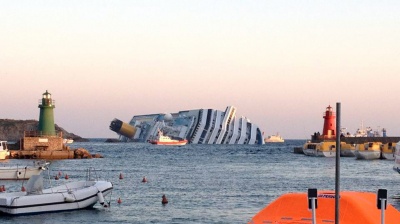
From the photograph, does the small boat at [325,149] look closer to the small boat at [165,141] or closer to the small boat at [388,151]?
the small boat at [388,151]

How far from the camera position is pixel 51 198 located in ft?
109

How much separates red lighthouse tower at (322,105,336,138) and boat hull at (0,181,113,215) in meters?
73.3

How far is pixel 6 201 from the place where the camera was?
32.4m

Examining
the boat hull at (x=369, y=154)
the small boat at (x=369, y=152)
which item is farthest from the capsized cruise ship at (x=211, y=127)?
the boat hull at (x=369, y=154)

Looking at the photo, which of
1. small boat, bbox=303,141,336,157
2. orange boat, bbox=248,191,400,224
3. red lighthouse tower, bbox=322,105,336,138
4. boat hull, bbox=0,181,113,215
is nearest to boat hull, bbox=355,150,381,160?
small boat, bbox=303,141,336,157

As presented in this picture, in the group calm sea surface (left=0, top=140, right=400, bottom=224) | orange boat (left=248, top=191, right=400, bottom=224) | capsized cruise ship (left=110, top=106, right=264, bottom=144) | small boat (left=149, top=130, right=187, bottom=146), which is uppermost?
capsized cruise ship (left=110, top=106, right=264, bottom=144)

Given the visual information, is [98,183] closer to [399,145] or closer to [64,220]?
[64,220]

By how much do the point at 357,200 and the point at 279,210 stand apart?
1.70m

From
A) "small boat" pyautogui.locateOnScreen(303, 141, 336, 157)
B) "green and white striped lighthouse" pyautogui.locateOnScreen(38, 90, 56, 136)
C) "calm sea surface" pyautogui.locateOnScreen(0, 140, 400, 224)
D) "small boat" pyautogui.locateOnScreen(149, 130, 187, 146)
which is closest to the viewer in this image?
"calm sea surface" pyautogui.locateOnScreen(0, 140, 400, 224)

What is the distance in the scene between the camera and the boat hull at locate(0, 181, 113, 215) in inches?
1277

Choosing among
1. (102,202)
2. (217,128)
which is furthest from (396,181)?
(217,128)

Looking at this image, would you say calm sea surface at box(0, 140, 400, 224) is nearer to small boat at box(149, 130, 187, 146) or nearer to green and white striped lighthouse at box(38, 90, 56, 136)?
green and white striped lighthouse at box(38, 90, 56, 136)

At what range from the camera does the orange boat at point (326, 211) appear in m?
16.4

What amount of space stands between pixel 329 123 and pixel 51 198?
8019 centimetres
